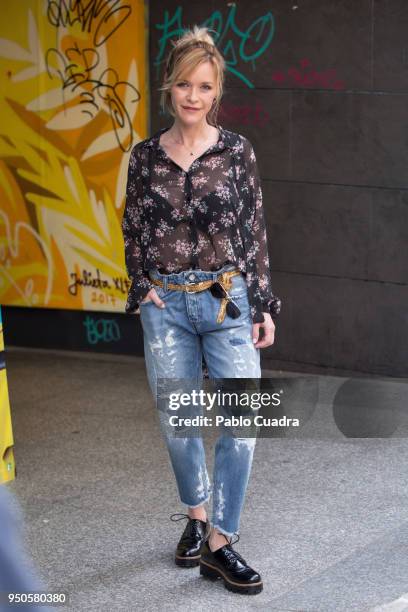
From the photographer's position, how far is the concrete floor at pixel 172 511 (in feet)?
13.6

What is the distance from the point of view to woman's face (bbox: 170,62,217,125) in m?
4.03

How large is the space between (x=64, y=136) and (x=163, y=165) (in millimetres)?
4185

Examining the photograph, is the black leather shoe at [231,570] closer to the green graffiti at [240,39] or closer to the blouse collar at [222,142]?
the blouse collar at [222,142]

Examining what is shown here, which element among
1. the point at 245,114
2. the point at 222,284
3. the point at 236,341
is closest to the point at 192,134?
the point at 222,284

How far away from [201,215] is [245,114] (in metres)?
3.63

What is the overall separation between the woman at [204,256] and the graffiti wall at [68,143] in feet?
12.3

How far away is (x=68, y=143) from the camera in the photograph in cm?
810

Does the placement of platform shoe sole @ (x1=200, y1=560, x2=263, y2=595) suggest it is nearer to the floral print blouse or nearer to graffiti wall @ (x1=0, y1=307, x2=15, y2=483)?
the floral print blouse

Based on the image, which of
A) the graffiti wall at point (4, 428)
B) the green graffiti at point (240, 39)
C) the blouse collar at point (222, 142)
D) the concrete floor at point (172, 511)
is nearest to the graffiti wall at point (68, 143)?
the green graffiti at point (240, 39)

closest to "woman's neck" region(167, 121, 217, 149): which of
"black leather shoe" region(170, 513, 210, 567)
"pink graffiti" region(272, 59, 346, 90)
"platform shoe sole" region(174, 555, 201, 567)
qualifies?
"black leather shoe" region(170, 513, 210, 567)

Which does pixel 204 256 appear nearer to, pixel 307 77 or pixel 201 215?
pixel 201 215

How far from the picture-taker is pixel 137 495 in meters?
5.28

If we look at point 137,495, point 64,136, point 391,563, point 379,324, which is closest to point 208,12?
point 64,136

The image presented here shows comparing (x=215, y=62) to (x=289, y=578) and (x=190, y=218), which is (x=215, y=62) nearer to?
(x=190, y=218)
